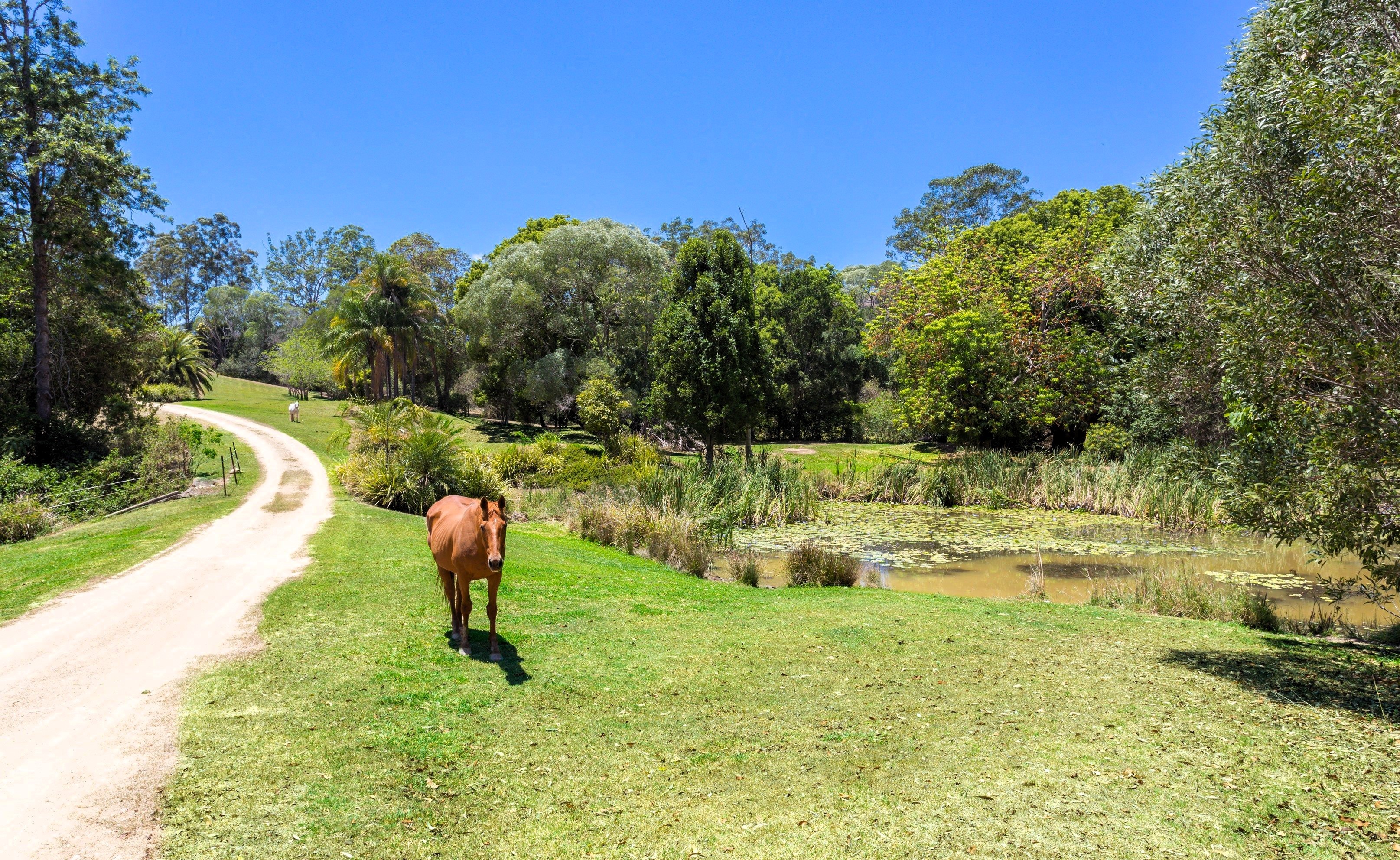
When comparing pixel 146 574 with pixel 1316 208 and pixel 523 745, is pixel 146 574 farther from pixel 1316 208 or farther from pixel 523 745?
pixel 1316 208

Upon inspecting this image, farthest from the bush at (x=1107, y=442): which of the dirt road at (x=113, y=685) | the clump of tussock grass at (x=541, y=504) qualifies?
the dirt road at (x=113, y=685)

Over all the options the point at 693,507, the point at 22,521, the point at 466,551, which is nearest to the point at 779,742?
the point at 466,551

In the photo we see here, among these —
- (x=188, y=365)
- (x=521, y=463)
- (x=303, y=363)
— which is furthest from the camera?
(x=303, y=363)

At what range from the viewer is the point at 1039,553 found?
16438mm

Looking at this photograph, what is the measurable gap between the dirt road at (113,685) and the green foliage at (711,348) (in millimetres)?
15405

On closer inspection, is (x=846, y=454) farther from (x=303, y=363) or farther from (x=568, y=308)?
(x=303, y=363)

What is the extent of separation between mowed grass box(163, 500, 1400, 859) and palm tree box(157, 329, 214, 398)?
171 feet

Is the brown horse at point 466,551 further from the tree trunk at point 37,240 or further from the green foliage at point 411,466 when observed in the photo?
the tree trunk at point 37,240

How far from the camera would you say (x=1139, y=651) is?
8953 mm

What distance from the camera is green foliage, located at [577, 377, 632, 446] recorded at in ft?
105

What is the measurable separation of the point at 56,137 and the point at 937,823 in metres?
29.0

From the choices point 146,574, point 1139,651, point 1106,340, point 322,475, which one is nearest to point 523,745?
point 1139,651

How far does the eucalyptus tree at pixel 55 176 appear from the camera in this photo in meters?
22.0

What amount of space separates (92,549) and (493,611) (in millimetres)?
10144
